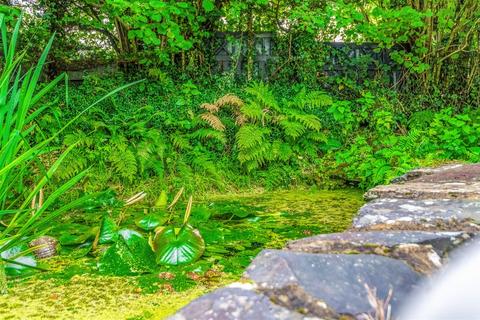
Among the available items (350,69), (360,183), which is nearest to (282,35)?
(350,69)

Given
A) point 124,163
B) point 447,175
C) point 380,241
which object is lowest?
point 124,163

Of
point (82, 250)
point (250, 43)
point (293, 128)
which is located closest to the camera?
point (82, 250)

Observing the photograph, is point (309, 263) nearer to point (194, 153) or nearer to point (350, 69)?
point (194, 153)

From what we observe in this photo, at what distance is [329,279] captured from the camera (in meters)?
0.81

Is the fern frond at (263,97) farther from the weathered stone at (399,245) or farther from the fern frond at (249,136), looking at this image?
the weathered stone at (399,245)

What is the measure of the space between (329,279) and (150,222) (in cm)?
163

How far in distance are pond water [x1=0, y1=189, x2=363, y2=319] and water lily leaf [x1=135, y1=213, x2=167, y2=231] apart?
8.2 inches

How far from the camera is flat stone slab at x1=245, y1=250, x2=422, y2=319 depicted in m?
0.74

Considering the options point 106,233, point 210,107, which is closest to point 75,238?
point 106,233

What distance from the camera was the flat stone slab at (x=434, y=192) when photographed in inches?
57.7

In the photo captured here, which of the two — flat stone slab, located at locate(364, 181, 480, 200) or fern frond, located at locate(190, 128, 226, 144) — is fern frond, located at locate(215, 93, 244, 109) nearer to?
fern frond, located at locate(190, 128, 226, 144)

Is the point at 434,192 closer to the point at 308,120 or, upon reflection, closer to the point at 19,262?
the point at 19,262

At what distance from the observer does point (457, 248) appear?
976mm

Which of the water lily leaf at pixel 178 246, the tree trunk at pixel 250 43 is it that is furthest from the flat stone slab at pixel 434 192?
the tree trunk at pixel 250 43
